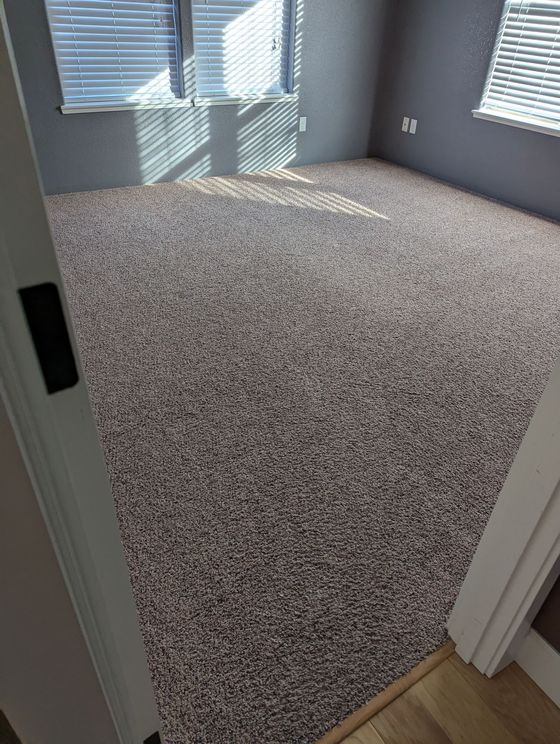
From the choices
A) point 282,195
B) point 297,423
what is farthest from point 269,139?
point 297,423

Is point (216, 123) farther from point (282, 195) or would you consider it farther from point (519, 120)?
point (519, 120)

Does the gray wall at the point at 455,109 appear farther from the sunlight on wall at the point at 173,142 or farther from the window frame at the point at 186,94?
the sunlight on wall at the point at 173,142

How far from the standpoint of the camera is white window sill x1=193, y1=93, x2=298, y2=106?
12.5ft

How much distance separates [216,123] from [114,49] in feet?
2.77

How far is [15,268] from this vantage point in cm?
37

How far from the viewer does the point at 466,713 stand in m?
1.10

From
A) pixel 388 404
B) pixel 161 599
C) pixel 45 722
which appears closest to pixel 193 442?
pixel 161 599

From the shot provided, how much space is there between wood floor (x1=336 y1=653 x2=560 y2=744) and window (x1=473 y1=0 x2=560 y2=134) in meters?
3.51

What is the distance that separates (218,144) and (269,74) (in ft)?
2.22

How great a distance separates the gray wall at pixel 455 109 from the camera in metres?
3.68

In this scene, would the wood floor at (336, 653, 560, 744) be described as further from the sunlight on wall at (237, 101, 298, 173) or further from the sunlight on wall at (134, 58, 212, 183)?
the sunlight on wall at (237, 101, 298, 173)

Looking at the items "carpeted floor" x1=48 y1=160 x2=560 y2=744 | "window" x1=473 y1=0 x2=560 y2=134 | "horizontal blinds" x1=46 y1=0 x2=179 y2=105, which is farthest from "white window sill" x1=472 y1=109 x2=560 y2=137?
"horizontal blinds" x1=46 y1=0 x2=179 y2=105

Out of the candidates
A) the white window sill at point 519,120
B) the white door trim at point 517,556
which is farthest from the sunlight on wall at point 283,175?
the white door trim at point 517,556

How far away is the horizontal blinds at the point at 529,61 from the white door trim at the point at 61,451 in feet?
13.3
